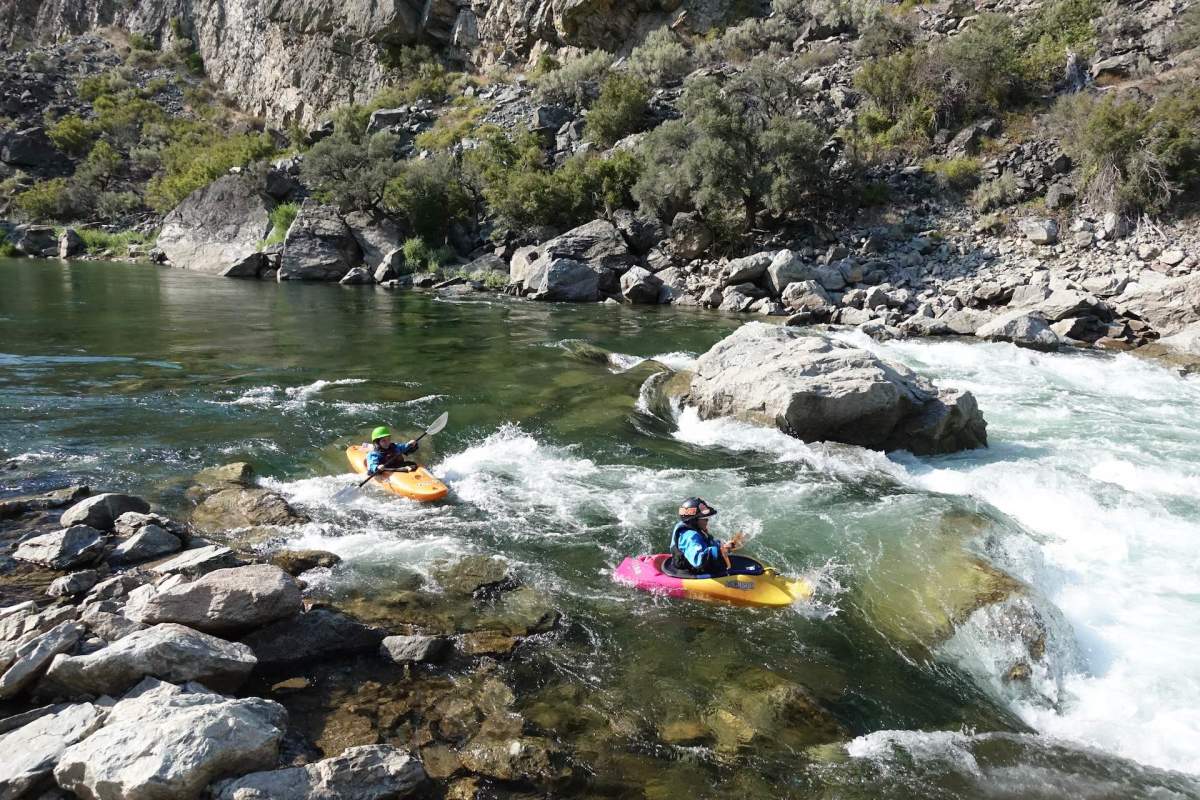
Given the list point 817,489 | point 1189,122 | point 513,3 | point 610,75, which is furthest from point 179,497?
point 513,3

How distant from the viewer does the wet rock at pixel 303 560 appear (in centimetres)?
641

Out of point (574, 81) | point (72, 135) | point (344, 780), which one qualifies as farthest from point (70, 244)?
point (344, 780)

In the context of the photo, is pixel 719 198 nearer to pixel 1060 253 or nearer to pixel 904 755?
pixel 1060 253

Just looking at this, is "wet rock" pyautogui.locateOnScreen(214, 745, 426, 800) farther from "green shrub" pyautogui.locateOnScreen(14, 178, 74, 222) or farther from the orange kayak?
"green shrub" pyautogui.locateOnScreen(14, 178, 74, 222)

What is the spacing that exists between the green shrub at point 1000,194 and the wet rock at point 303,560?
2642 cm

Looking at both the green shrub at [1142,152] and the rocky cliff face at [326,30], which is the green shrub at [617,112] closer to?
the rocky cliff face at [326,30]

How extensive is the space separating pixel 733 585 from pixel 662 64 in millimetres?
43474

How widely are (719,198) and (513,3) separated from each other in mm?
35578

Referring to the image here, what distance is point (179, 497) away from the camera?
7988mm

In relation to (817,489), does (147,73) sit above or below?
above

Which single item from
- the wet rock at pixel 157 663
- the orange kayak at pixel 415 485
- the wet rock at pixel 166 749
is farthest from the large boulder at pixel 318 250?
the wet rock at pixel 166 749

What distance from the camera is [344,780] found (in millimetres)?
3600

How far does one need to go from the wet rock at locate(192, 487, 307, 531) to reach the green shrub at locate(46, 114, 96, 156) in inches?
2819

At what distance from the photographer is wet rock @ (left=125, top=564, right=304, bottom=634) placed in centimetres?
490
